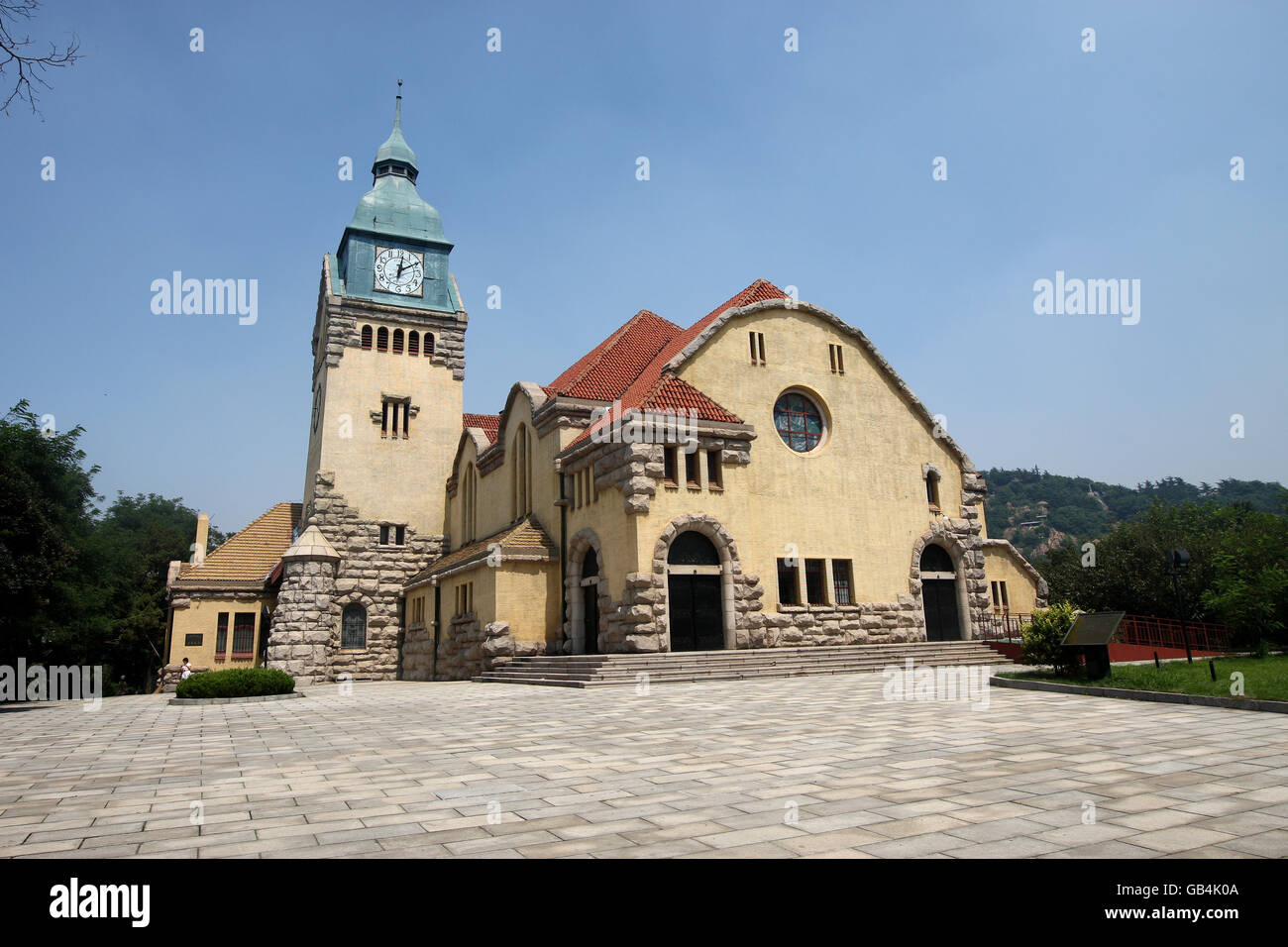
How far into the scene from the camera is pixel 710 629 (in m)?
23.7

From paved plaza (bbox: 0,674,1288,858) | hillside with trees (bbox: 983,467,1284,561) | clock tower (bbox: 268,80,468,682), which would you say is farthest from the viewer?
hillside with trees (bbox: 983,467,1284,561)

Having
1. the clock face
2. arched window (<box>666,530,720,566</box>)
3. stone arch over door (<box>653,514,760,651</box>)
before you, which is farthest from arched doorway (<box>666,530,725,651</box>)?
the clock face

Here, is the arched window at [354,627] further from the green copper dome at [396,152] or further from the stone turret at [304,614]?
the green copper dome at [396,152]

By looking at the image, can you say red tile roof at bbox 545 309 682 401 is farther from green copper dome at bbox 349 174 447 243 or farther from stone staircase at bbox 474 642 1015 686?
green copper dome at bbox 349 174 447 243

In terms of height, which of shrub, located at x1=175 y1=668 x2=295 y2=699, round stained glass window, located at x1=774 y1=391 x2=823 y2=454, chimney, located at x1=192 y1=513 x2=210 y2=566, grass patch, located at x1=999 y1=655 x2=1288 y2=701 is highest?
round stained glass window, located at x1=774 y1=391 x2=823 y2=454

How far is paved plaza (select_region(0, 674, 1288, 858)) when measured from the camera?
5.00m

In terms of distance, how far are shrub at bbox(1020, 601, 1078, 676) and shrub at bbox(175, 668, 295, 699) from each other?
1812cm

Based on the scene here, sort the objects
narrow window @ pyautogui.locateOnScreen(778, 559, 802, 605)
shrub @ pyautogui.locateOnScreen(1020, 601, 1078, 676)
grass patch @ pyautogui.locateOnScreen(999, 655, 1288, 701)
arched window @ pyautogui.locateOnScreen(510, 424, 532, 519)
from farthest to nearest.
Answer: arched window @ pyautogui.locateOnScreen(510, 424, 532, 519)
narrow window @ pyautogui.locateOnScreen(778, 559, 802, 605)
shrub @ pyautogui.locateOnScreen(1020, 601, 1078, 676)
grass patch @ pyautogui.locateOnScreen(999, 655, 1288, 701)

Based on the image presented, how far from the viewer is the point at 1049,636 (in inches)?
666

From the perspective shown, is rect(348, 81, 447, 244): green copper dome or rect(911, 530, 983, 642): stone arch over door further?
rect(348, 81, 447, 244): green copper dome

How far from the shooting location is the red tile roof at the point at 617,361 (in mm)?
27547

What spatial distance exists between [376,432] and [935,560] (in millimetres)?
24365

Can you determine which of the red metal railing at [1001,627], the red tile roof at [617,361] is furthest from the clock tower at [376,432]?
the red metal railing at [1001,627]

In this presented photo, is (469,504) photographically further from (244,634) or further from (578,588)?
(578,588)
